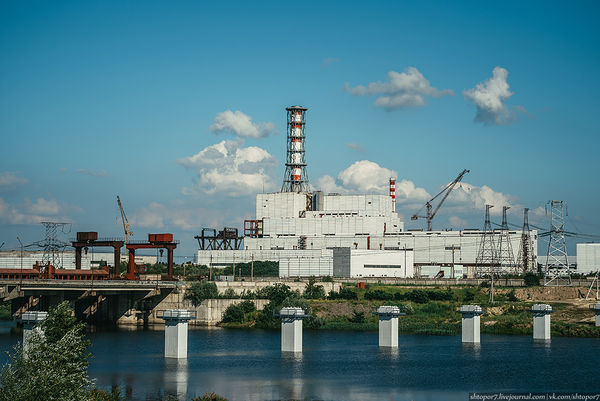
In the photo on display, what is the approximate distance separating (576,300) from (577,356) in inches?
2044

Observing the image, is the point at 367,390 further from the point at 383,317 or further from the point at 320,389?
the point at 383,317

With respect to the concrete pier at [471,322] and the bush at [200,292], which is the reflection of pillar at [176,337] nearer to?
the concrete pier at [471,322]

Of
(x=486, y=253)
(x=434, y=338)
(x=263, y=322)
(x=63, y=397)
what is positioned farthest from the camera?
(x=486, y=253)

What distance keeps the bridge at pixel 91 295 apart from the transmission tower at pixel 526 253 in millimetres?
97402

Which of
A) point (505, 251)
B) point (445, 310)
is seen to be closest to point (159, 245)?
point (445, 310)

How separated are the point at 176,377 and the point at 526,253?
461 ft

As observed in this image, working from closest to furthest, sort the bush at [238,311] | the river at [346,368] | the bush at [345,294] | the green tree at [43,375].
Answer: the green tree at [43,375] → the river at [346,368] → the bush at [238,311] → the bush at [345,294]

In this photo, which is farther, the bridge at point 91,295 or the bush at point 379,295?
the bush at point 379,295

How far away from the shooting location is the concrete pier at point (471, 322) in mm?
90312

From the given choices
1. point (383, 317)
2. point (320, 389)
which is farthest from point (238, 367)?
point (383, 317)

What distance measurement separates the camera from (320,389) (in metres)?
60.0

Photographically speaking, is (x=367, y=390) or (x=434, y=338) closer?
(x=367, y=390)

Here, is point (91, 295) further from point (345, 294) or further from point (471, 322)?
point (471, 322)

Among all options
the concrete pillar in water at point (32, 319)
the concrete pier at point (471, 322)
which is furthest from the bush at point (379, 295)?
the concrete pillar in water at point (32, 319)
